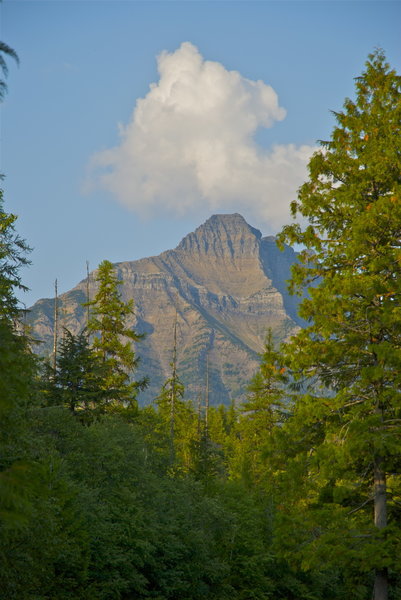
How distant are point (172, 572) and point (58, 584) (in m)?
5.07

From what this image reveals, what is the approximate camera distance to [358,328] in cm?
1308

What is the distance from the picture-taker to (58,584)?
13.5 meters

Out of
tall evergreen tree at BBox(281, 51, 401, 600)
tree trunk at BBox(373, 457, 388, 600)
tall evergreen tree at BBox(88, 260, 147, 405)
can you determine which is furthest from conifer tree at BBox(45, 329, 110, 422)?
tree trunk at BBox(373, 457, 388, 600)

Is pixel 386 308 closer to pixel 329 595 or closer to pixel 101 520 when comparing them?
pixel 101 520

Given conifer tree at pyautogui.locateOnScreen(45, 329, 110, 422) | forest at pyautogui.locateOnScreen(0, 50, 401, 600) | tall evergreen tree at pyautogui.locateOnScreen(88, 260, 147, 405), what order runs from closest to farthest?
1. forest at pyautogui.locateOnScreen(0, 50, 401, 600)
2. conifer tree at pyautogui.locateOnScreen(45, 329, 110, 422)
3. tall evergreen tree at pyautogui.locateOnScreen(88, 260, 147, 405)

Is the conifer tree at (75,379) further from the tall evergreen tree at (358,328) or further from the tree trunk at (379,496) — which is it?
the tree trunk at (379,496)

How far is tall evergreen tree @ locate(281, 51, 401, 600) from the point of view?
11.9m

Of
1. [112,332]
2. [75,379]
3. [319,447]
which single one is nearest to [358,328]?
[319,447]

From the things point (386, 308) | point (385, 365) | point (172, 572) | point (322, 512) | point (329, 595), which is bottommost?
point (329, 595)

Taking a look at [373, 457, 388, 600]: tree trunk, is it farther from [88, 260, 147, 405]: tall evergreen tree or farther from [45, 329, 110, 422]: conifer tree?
[88, 260, 147, 405]: tall evergreen tree

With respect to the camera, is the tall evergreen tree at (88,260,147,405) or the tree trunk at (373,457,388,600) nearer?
the tree trunk at (373,457,388,600)

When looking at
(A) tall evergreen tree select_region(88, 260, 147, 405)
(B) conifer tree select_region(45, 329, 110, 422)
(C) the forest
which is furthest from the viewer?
(A) tall evergreen tree select_region(88, 260, 147, 405)

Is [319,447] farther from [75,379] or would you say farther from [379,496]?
[75,379]

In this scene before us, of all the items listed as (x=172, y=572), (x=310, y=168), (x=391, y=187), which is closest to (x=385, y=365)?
(x=391, y=187)
